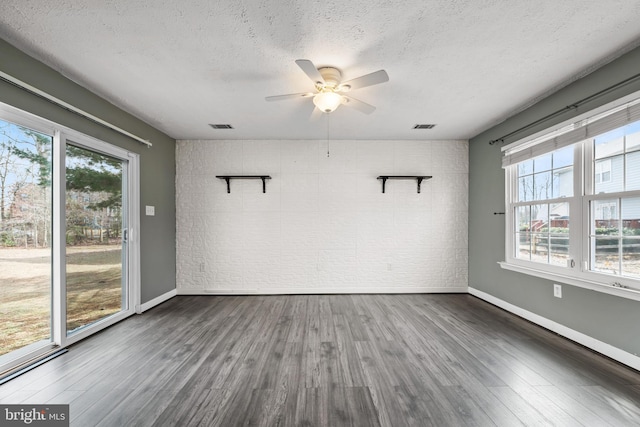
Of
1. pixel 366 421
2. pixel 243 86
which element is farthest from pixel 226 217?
pixel 366 421

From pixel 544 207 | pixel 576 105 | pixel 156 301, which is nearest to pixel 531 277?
pixel 544 207

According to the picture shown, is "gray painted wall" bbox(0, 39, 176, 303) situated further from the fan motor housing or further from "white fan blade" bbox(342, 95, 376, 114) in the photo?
"white fan blade" bbox(342, 95, 376, 114)

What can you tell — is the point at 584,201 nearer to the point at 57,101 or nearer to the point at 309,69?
the point at 309,69

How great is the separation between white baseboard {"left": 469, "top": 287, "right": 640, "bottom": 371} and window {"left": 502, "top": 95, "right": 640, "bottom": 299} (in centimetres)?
49

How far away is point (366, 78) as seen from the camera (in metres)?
1.96

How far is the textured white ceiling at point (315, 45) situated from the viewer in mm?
1634

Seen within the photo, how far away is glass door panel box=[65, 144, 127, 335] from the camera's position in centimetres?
257

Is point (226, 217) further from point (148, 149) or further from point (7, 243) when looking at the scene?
point (7, 243)

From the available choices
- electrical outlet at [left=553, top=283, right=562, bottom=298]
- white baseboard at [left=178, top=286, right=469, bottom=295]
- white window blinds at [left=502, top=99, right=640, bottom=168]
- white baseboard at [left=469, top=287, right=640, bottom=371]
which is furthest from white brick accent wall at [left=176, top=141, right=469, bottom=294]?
electrical outlet at [left=553, top=283, right=562, bottom=298]

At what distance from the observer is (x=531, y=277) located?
10.1 ft

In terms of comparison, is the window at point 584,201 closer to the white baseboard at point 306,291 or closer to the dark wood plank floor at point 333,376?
the dark wood plank floor at point 333,376

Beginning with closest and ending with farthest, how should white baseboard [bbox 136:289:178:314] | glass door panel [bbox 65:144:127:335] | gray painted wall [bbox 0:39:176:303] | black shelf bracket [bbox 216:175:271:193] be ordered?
gray painted wall [bbox 0:39:176:303]
glass door panel [bbox 65:144:127:335]
white baseboard [bbox 136:289:178:314]
black shelf bracket [bbox 216:175:271:193]

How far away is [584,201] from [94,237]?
5064mm

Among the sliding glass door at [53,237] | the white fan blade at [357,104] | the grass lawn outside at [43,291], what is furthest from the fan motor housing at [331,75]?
the grass lawn outside at [43,291]
